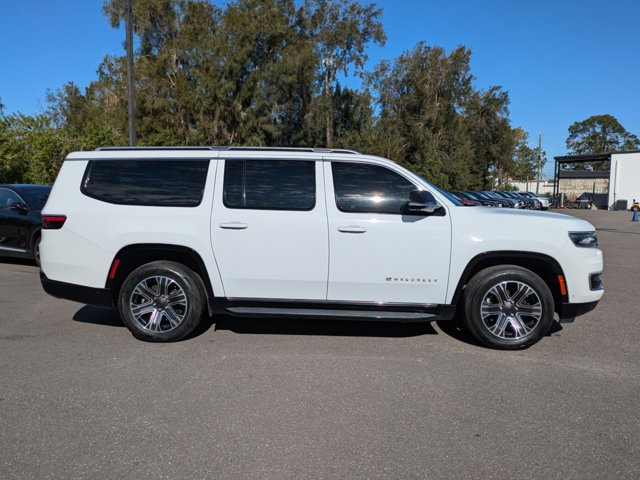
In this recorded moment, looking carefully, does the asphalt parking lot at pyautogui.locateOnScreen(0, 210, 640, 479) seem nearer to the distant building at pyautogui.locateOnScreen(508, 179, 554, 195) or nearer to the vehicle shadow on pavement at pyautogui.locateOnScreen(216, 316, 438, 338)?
the vehicle shadow on pavement at pyautogui.locateOnScreen(216, 316, 438, 338)

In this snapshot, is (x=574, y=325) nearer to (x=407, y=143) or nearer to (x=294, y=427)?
(x=294, y=427)

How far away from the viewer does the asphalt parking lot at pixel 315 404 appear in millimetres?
3021

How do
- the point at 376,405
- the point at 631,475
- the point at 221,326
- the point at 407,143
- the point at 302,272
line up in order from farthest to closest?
the point at 407,143, the point at 221,326, the point at 302,272, the point at 376,405, the point at 631,475

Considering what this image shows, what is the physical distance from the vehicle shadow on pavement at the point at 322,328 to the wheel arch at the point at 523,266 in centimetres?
89

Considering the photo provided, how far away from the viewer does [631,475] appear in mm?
2918

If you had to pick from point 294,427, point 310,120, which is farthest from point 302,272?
point 310,120

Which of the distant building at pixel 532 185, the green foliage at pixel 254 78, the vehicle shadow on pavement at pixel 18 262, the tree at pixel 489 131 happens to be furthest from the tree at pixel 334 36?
the distant building at pixel 532 185

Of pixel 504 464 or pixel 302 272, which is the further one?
pixel 302 272

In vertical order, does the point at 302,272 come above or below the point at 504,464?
above

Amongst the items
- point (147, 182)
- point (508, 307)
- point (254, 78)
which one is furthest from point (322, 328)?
point (254, 78)

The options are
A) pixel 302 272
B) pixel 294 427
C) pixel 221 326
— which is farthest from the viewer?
pixel 221 326

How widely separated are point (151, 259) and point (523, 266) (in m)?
3.92

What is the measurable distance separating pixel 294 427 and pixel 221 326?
2.62 metres

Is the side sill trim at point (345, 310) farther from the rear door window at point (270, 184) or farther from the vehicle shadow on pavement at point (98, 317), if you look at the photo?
the vehicle shadow on pavement at point (98, 317)
